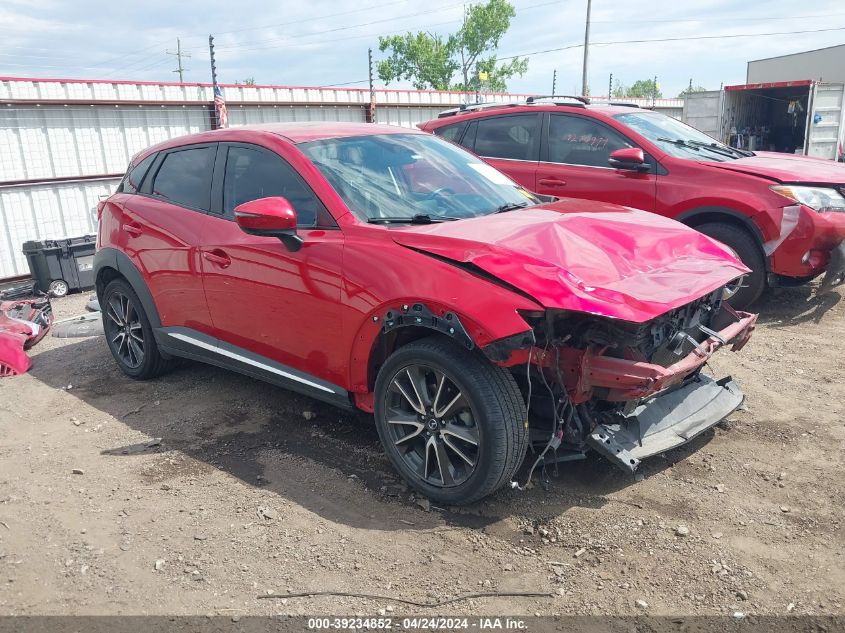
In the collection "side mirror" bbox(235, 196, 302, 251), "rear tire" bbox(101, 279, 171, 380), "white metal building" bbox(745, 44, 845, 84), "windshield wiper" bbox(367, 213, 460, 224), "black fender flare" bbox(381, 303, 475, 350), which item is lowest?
"rear tire" bbox(101, 279, 171, 380)

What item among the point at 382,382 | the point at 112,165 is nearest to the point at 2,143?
the point at 112,165

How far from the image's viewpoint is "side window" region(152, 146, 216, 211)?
180 inches

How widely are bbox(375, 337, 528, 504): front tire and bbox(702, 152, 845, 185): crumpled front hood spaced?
13.9 ft

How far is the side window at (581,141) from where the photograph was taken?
Answer: 6680mm

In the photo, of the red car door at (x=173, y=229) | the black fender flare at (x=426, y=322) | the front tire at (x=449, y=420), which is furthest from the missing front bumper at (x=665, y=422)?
the red car door at (x=173, y=229)

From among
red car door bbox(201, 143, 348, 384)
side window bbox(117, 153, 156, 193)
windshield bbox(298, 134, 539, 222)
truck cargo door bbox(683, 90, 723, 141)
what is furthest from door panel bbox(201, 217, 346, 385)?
truck cargo door bbox(683, 90, 723, 141)

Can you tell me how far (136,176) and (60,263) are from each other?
4.42m

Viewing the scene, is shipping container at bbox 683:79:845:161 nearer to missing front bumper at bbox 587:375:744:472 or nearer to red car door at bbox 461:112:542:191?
red car door at bbox 461:112:542:191

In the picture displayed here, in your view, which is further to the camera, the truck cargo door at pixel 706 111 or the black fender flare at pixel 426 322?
the truck cargo door at pixel 706 111

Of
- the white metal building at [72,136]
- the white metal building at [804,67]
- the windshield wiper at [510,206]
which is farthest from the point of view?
the white metal building at [804,67]

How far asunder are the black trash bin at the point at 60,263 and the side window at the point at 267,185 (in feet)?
17.2

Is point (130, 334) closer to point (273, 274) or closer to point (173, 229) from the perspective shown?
point (173, 229)

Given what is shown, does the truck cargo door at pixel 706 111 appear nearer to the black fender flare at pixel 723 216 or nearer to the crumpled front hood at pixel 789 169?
the crumpled front hood at pixel 789 169

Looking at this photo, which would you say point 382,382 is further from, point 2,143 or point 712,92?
point 712,92
